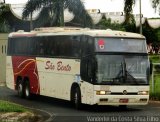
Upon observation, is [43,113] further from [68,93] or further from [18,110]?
[68,93]

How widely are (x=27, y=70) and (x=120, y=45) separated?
712cm

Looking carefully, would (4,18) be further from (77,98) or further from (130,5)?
(77,98)

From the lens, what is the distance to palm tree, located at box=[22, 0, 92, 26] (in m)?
44.9

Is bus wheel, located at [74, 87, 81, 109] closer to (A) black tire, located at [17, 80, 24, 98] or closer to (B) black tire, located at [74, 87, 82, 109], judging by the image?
(B) black tire, located at [74, 87, 82, 109]

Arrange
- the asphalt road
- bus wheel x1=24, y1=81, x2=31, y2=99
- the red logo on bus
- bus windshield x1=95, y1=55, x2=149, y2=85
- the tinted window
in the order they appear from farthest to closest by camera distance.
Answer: bus wheel x1=24, y1=81, x2=31, y2=99 < the tinted window < the red logo on bus < bus windshield x1=95, y1=55, x2=149, y2=85 < the asphalt road

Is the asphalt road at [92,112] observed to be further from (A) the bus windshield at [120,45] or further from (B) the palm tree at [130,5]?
(B) the palm tree at [130,5]

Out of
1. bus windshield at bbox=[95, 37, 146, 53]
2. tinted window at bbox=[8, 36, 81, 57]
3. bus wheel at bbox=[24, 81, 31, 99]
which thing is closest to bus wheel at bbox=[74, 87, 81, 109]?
tinted window at bbox=[8, 36, 81, 57]

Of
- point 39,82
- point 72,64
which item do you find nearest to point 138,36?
point 72,64

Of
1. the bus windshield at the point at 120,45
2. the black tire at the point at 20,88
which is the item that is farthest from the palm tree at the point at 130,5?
the bus windshield at the point at 120,45

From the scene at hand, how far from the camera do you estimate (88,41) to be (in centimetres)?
2198

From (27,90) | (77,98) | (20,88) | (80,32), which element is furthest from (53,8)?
(77,98)

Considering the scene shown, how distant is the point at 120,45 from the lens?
21859 mm

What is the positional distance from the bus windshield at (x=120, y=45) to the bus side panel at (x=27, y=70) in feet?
19.1

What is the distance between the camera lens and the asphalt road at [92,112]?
1852 centimetres
